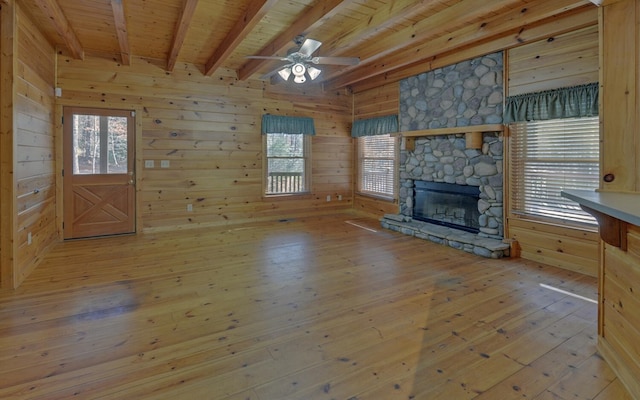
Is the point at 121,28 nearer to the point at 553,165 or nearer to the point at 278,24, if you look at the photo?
the point at 278,24

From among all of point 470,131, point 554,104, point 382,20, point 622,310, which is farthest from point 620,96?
point 470,131

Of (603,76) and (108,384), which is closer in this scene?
(108,384)

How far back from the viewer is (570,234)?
3986 mm

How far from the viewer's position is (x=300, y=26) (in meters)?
4.08

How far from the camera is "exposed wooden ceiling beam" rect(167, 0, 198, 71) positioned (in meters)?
3.46

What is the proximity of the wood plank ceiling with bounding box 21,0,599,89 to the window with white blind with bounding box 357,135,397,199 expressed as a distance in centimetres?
191

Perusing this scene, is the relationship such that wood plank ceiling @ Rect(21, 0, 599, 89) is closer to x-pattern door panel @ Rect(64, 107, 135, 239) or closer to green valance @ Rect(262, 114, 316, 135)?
x-pattern door panel @ Rect(64, 107, 135, 239)

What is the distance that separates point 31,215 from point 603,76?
5.61 metres

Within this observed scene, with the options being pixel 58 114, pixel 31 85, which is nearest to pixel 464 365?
pixel 31 85

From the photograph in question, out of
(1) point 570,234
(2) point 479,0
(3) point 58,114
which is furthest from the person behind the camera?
(3) point 58,114

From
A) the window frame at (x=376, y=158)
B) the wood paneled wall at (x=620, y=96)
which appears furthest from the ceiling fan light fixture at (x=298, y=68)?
the wood paneled wall at (x=620, y=96)

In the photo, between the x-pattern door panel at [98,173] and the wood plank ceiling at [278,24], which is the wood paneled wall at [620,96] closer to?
the wood plank ceiling at [278,24]

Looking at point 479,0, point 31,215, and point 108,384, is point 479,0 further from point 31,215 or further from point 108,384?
point 31,215

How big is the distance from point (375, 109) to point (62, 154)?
5496 mm
